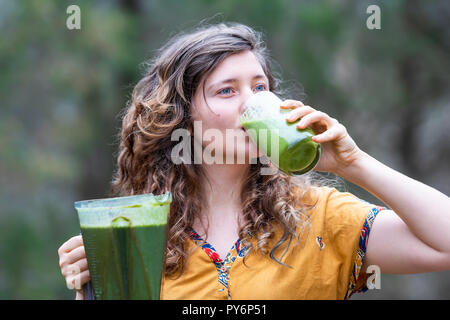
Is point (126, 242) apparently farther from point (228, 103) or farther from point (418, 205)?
point (418, 205)

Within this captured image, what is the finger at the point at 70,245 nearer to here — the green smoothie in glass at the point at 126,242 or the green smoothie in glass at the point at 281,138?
the green smoothie in glass at the point at 126,242

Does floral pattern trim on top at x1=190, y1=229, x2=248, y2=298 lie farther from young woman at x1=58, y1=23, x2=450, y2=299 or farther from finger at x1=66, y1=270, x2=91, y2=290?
finger at x1=66, y1=270, x2=91, y2=290

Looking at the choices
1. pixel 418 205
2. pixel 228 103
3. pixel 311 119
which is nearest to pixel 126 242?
pixel 311 119

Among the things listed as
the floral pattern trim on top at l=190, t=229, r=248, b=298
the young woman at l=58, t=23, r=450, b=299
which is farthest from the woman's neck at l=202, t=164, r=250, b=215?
the floral pattern trim on top at l=190, t=229, r=248, b=298

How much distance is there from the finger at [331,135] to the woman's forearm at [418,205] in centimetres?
18

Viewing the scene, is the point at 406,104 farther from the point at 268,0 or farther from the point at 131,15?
the point at 131,15

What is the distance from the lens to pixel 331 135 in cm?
170

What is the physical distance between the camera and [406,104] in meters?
5.86

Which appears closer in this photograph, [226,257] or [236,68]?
[226,257]

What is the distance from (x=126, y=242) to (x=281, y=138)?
1.94ft

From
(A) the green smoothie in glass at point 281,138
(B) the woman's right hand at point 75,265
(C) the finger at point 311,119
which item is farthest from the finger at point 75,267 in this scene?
(C) the finger at point 311,119

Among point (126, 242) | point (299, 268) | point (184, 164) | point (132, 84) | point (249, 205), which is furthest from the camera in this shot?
point (132, 84)

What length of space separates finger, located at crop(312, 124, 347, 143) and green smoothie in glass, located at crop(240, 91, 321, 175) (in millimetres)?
20

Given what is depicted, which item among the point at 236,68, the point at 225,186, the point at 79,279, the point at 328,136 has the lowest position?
the point at 79,279
